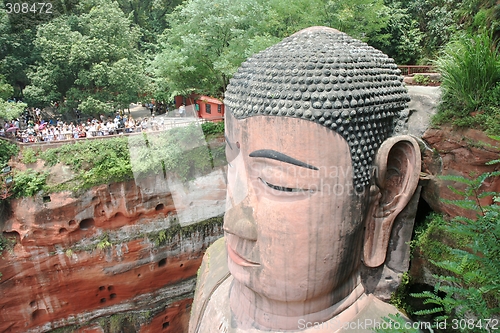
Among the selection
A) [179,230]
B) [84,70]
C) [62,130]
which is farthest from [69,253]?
[84,70]

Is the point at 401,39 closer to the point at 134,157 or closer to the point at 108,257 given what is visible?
the point at 134,157

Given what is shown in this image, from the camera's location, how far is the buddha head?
9.21 feet

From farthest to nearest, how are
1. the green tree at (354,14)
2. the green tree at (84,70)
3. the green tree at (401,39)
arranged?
1. the green tree at (84,70)
2. the green tree at (401,39)
3. the green tree at (354,14)

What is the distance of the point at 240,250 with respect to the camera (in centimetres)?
322

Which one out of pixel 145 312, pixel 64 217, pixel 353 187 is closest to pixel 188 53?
pixel 64 217

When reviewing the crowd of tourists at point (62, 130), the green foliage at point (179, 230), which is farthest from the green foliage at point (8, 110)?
the green foliage at point (179, 230)

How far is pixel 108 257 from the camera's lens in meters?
11.7

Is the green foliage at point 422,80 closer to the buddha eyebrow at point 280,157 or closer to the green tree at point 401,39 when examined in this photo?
the buddha eyebrow at point 280,157

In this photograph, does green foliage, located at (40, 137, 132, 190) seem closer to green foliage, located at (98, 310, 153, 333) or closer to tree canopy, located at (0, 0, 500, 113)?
tree canopy, located at (0, 0, 500, 113)

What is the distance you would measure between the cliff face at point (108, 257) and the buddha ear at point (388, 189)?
33.0 feet

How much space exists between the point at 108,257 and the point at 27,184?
336cm

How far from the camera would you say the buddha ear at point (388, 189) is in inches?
117

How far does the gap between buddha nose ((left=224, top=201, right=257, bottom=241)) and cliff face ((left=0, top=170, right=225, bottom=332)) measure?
9.59 metres

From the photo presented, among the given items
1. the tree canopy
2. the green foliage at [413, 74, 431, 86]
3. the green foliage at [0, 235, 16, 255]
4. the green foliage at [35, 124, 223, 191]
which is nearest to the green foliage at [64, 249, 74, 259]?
the green foliage at [0, 235, 16, 255]
